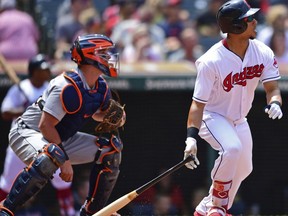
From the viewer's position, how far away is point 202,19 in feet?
37.9

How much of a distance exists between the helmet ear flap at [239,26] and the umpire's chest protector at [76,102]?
1.04 meters

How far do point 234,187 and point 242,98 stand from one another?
647 millimetres

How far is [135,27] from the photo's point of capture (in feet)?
36.2

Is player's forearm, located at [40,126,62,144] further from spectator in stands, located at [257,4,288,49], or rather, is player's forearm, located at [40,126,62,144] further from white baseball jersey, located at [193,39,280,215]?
spectator in stands, located at [257,4,288,49]

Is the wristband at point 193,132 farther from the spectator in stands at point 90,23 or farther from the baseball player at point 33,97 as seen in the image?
the spectator in stands at point 90,23

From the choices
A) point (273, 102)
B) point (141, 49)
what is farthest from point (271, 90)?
point (141, 49)

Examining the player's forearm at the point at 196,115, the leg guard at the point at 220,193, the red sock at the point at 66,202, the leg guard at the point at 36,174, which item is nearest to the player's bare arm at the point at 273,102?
the player's forearm at the point at 196,115

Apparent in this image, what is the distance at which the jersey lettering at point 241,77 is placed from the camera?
661 cm

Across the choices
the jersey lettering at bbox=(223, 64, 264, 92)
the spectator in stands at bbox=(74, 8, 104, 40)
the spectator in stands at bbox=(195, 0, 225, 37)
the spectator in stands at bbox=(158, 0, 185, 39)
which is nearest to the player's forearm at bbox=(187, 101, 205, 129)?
the jersey lettering at bbox=(223, 64, 264, 92)

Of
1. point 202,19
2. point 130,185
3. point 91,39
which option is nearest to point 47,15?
point 202,19

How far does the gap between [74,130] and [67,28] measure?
447 centimetres

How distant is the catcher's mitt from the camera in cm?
687

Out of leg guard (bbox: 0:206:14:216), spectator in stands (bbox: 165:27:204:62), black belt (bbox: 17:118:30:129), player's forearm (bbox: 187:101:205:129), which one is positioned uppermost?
player's forearm (bbox: 187:101:205:129)

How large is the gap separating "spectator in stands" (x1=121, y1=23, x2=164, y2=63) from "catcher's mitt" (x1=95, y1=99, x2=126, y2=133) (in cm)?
366
